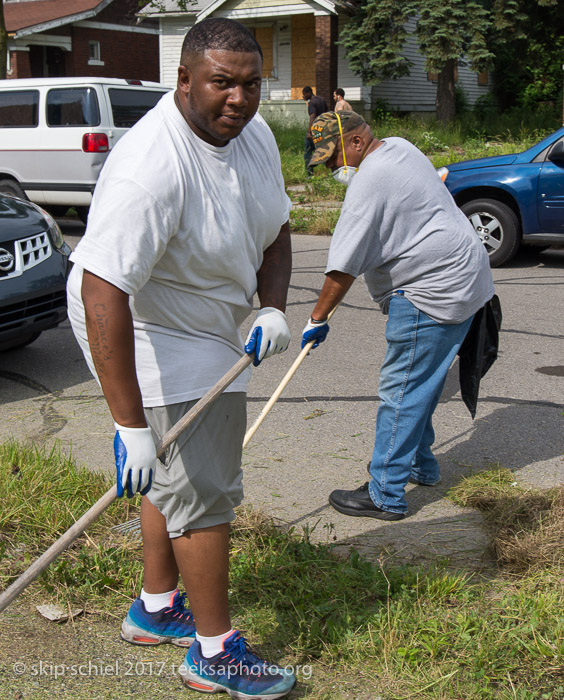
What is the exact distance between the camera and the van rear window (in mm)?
11938

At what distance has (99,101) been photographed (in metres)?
11.7

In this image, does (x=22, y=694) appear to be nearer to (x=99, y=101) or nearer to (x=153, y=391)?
(x=153, y=391)

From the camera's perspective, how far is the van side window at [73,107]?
462 inches

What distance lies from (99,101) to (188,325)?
10.1 m

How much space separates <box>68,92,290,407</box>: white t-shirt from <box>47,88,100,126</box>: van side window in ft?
32.2

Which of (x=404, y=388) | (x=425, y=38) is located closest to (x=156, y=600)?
(x=404, y=388)

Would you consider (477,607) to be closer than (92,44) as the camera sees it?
Yes

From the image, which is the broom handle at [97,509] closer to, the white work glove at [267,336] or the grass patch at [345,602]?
the white work glove at [267,336]

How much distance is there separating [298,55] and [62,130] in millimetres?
16743

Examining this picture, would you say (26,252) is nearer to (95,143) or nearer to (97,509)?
(97,509)

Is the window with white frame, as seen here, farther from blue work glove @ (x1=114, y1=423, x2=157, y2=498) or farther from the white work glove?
blue work glove @ (x1=114, y1=423, x2=157, y2=498)

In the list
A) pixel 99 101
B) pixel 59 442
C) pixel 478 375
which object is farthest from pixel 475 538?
pixel 99 101

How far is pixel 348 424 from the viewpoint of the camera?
488 cm

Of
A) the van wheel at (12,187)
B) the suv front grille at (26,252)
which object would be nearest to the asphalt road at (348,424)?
the suv front grille at (26,252)
